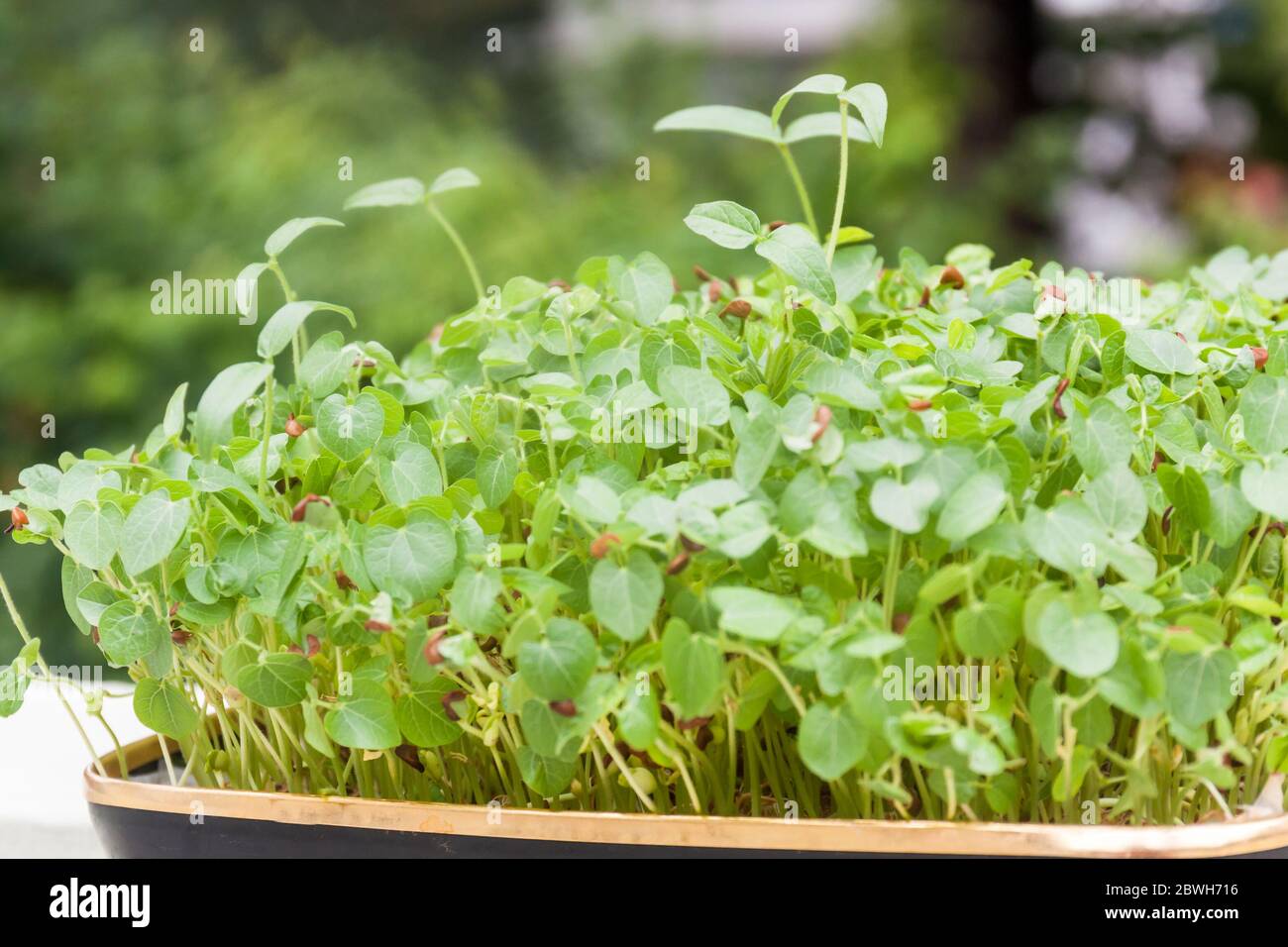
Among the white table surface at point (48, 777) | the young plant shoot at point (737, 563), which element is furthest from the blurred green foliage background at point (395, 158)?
the young plant shoot at point (737, 563)

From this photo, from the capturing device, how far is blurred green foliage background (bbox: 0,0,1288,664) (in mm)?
2439

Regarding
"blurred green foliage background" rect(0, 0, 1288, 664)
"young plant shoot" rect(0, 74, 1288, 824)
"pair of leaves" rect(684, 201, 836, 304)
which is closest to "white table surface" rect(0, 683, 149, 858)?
"young plant shoot" rect(0, 74, 1288, 824)

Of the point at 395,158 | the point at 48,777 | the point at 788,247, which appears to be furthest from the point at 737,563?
the point at 395,158

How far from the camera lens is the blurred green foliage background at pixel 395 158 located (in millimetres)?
2439

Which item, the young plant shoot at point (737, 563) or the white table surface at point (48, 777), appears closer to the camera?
the young plant shoot at point (737, 563)

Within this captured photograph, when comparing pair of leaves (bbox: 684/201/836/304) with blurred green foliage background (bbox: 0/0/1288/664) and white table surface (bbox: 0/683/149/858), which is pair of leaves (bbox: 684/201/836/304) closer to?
white table surface (bbox: 0/683/149/858)

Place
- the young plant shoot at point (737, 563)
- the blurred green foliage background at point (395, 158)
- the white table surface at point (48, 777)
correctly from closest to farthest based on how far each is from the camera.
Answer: the young plant shoot at point (737, 563) < the white table surface at point (48, 777) < the blurred green foliage background at point (395, 158)

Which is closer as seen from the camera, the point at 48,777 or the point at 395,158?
the point at 48,777

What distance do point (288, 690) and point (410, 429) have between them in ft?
0.45

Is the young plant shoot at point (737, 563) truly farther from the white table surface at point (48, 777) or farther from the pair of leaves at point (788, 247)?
the white table surface at point (48, 777)

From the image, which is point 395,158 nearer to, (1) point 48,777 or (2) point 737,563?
(1) point 48,777

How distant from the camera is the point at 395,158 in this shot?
276 cm
